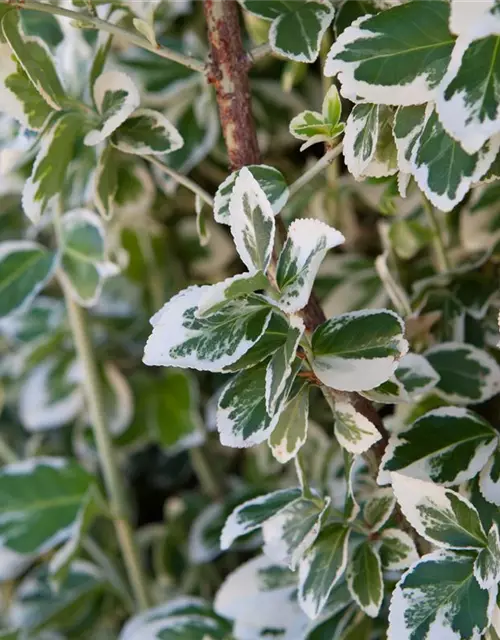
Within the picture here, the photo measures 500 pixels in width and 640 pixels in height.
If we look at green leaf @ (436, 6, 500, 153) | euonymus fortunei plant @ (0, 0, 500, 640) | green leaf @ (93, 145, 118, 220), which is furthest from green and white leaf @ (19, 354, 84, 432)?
green leaf @ (436, 6, 500, 153)

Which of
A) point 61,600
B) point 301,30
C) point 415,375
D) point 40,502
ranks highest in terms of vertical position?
point 301,30

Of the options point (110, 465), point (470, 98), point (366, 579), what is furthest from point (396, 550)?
point (110, 465)

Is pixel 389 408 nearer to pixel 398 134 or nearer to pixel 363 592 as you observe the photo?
pixel 363 592

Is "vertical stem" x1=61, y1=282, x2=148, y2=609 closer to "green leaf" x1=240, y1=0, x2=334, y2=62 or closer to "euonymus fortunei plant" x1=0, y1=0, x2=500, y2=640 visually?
"euonymus fortunei plant" x1=0, y1=0, x2=500, y2=640

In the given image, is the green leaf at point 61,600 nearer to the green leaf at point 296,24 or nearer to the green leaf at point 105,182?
the green leaf at point 105,182

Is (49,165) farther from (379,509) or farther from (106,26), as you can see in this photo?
(379,509)

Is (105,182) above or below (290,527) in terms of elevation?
above

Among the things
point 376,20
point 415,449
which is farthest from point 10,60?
point 415,449
